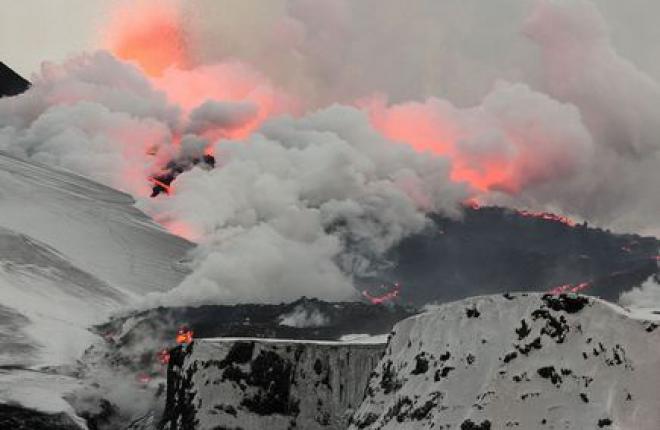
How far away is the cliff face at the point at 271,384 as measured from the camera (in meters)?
60.6

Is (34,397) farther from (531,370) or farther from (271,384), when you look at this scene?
(531,370)

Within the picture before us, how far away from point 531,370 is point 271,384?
30.4 meters

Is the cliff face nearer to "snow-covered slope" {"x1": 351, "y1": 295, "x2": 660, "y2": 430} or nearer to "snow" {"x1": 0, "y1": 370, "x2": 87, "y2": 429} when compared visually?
"snow-covered slope" {"x1": 351, "y1": 295, "x2": 660, "y2": 430}

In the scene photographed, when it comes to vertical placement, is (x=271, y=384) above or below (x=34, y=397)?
above

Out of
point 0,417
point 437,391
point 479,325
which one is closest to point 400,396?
point 437,391

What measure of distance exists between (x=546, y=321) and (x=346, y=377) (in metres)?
26.3

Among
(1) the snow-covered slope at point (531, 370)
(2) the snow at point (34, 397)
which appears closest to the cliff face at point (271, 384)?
(1) the snow-covered slope at point (531, 370)

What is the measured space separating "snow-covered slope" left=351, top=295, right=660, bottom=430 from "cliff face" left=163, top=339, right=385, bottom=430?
64.9ft

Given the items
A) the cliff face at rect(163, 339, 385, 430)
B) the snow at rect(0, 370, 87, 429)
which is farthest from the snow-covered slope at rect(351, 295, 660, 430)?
the snow at rect(0, 370, 87, 429)

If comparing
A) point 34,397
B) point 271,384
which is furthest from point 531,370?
point 34,397

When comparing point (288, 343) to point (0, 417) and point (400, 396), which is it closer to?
point (400, 396)

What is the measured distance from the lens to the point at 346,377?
198 feet

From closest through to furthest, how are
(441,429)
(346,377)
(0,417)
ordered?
(441,429)
(346,377)
(0,417)

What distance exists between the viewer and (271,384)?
2456 inches
